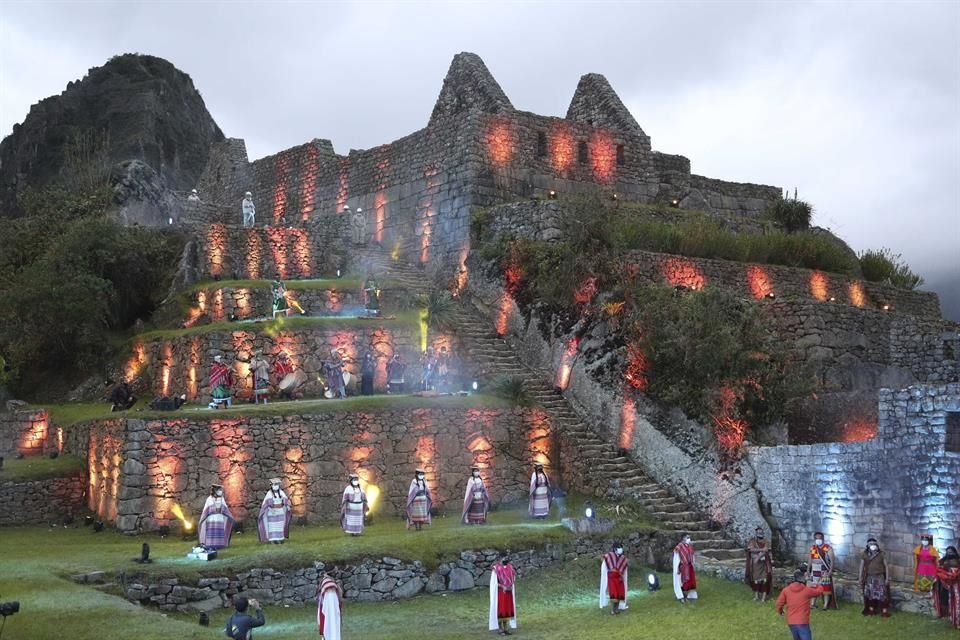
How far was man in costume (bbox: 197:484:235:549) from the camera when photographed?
59.8 feet

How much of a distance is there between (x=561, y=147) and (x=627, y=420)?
42.2ft

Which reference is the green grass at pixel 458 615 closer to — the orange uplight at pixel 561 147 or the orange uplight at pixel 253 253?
the orange uplight at pixel 253 253

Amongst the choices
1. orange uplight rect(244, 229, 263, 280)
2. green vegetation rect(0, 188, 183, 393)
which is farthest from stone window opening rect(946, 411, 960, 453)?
green vegetation rect(0, 188, 183, 393)

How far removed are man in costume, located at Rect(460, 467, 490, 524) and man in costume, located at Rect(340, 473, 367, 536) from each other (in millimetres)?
2258

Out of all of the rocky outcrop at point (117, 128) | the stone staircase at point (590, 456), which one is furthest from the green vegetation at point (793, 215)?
the rocky outcrop at point (117, 128)

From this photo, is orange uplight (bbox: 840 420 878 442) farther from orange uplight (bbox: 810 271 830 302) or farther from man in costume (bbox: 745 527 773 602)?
orange uplight (bbox: 810 271 830 302)

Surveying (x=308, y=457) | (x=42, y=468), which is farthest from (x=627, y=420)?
(x=42, y=468)

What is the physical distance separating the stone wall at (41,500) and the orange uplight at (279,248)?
10.3 metres

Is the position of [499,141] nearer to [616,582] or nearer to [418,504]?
[418,504]

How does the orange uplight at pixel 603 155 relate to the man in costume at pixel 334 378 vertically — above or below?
above

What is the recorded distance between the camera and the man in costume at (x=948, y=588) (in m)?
13.6

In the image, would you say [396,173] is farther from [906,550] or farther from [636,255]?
[906,550]

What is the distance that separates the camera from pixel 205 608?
15.6m

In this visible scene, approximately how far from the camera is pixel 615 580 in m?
16.3
